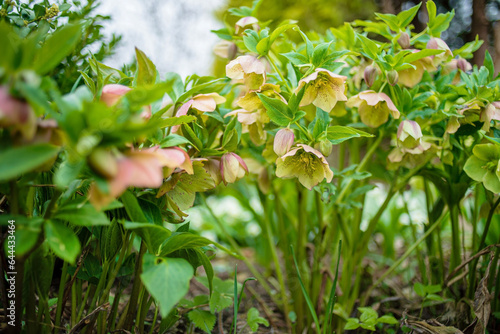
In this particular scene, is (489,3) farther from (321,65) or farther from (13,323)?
(13,323)

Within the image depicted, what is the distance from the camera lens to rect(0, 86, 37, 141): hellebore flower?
32cm

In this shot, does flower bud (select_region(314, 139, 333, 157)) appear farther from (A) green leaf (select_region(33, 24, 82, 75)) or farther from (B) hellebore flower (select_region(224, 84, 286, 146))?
(A) green leaf (select_region(33, 24, 82, 75))

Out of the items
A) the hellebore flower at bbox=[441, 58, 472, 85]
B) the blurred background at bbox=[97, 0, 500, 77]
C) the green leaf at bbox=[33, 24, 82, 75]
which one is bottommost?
the blurred background at bbox=[97, 0, 500, 77]

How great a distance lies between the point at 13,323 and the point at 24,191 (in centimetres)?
18

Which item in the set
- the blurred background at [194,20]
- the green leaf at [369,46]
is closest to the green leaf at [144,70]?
the green leaf at [369,46]

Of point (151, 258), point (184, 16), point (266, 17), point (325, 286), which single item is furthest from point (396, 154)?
point (184, 16)

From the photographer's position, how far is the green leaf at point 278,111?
0.57 m

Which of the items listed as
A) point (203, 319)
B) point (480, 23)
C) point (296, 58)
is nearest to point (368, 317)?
point (203, 319)

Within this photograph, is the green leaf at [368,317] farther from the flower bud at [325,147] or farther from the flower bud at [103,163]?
the flower bud at [103,163]

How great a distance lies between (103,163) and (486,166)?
0.66 metres

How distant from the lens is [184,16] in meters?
3.52

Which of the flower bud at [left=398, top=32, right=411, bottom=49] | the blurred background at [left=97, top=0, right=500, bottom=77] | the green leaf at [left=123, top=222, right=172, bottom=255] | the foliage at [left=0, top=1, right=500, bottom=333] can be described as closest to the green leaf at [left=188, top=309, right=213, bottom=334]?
the foliage at [left=0, top=1, right=500, bottom=333]

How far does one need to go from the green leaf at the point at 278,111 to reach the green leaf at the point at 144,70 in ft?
0.61

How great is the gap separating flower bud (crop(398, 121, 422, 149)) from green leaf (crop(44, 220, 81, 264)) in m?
0.57
